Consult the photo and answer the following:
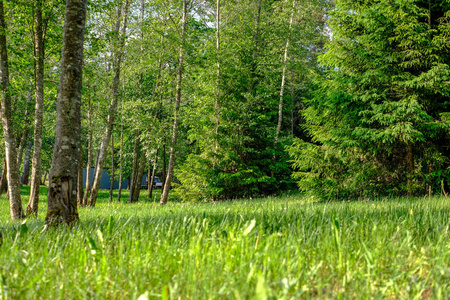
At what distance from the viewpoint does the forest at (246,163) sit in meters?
1.80

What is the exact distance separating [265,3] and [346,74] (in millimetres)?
9823

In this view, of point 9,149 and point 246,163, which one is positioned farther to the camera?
point 246,163

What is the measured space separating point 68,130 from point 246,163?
12.0 metres

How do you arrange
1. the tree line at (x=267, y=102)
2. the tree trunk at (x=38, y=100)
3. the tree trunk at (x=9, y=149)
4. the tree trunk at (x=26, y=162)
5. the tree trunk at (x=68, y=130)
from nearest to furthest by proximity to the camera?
the tree trunk at (x=68, y=130)
the tree trunk at (x=9, y=149)
the tree line at (x=267, y=102)
the tree trunk at (x=38, y=100)
the tree trunk at (x=26, y=162)

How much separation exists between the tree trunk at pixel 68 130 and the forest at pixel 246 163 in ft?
0.06

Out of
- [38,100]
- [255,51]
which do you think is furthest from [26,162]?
[255,51]

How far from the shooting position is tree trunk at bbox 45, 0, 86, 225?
387 cm

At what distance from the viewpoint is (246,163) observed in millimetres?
15562

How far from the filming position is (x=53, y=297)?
1.61 metres

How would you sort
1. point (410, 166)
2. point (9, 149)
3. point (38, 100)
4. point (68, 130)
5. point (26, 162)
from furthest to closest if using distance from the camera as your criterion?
1. point (26, 162)
2. point (410, 166)
3. point (38, 100)
4. point (9, 149)
5. point (68, 130)

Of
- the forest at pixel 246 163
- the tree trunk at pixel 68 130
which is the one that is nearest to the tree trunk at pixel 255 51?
the forest at pixel 246 163

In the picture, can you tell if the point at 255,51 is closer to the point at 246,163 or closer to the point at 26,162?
the point at 246,163

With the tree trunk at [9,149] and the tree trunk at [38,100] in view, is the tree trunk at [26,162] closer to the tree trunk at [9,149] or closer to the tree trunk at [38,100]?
the tree trunk at [38,100]

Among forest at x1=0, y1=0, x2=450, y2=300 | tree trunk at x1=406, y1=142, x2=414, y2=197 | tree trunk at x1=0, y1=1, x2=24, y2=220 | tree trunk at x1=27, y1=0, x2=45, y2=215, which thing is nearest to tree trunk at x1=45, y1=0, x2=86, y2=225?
forest at x1=0, y1=0, x2=450, y2=300
